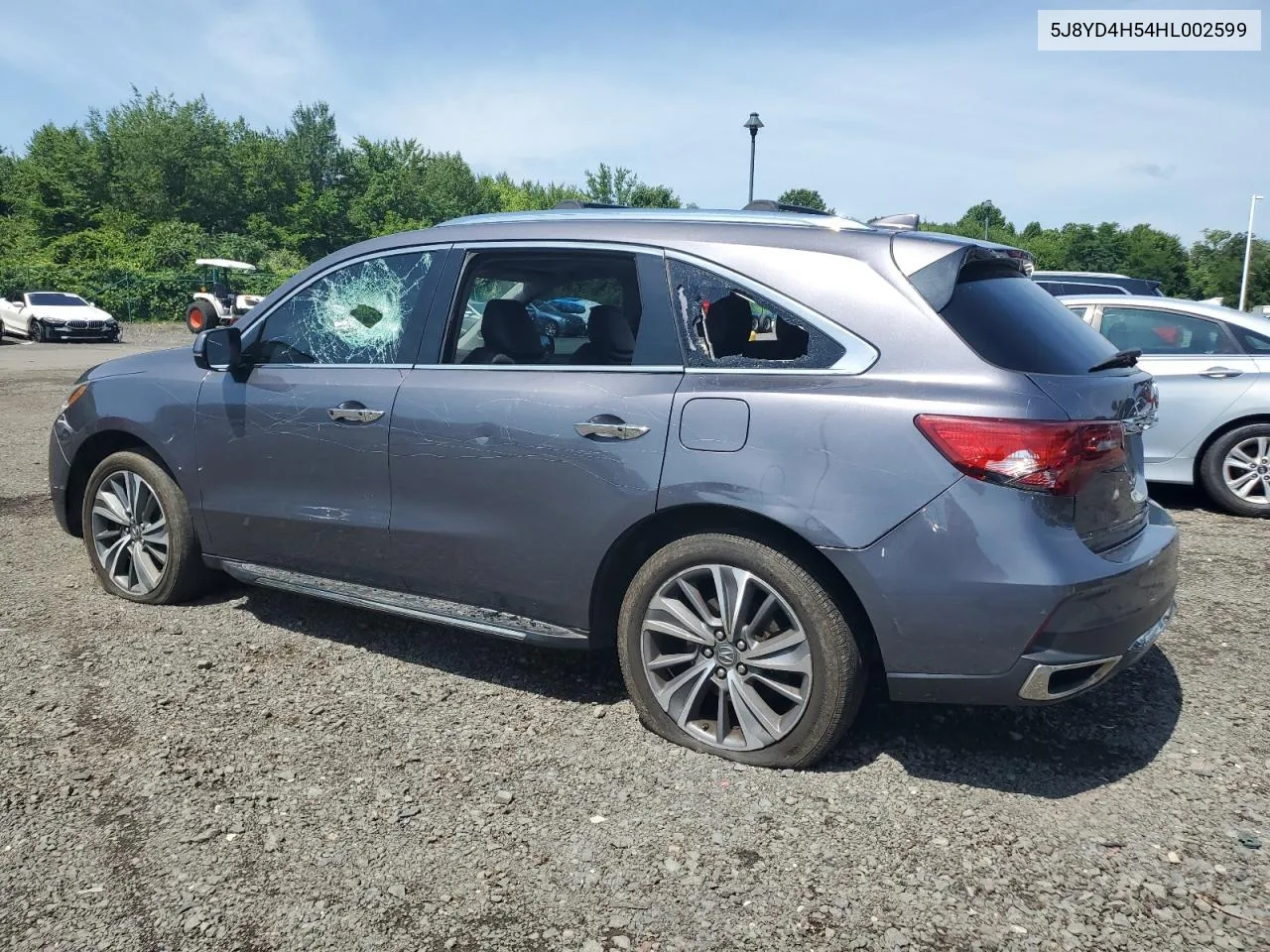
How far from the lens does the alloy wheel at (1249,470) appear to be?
23.3 feet

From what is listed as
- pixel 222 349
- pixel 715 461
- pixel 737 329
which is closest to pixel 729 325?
pixel 737 329

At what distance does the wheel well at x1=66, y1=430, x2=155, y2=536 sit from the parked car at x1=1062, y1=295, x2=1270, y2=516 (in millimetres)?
6244

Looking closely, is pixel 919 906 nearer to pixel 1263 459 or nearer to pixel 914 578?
pixel 914 578

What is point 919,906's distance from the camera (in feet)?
8.32

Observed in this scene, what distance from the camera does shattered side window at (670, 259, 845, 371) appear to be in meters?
3.14

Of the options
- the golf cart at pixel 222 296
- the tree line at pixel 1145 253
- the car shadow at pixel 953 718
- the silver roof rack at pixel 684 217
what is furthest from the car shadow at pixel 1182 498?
the tree line at pixel 1145 253

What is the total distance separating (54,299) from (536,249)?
29.3 m

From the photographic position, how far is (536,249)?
379 cm

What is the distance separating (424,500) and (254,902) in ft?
5.18

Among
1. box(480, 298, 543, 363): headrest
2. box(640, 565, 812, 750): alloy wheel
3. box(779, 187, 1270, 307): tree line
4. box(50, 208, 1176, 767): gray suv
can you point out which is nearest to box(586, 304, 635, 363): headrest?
box(50, 208, 1176, 767): gray suv

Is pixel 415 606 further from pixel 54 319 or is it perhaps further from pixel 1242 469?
pixel 54 319

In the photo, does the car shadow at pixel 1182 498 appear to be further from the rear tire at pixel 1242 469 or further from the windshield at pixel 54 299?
the windshield at pixel 54 299

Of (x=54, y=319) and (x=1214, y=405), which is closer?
(x=1214, y=405)

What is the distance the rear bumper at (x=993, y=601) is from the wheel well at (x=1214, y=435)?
4962 millimetres
